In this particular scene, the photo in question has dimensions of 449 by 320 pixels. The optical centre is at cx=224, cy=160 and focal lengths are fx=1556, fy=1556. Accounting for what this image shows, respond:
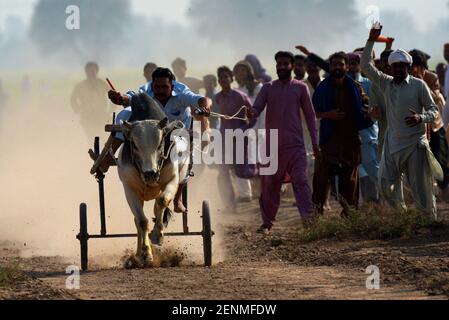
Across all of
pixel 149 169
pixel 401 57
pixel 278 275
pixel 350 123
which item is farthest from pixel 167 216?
pixel 350 123

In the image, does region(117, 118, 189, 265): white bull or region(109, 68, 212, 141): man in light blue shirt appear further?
region(109, 68, 212, 141): man in light blue shirt

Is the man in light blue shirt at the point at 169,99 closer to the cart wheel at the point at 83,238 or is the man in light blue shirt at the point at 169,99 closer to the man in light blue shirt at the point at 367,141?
the cart wheel at the point at 83,238

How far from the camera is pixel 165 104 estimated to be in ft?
53.4

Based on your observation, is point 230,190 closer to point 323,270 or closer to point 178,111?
point 178,111

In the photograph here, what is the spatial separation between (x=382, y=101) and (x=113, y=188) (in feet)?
17.0

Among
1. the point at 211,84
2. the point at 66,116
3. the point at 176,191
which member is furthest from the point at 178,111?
the point at 66,116

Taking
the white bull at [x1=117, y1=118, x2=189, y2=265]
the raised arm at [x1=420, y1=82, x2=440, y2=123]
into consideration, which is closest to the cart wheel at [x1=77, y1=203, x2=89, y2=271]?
the white bull at [x1=117, y1=118, x2=189, y2=265]

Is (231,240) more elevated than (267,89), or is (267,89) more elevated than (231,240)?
(267,89)

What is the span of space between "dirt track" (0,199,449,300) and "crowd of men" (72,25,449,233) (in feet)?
3.44

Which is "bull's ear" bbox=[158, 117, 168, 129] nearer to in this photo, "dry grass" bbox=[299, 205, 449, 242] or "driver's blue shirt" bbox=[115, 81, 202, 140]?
"driver's blue shirt" bbox=[115, 81, 202, 140]

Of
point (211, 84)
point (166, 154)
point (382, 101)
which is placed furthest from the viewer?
point (211, 84)

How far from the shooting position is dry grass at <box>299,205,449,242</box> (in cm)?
1650

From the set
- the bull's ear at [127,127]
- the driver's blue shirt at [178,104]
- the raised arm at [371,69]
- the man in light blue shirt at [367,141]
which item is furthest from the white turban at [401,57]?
the bull's ear at [127,127]

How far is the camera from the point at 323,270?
14.8 meters
